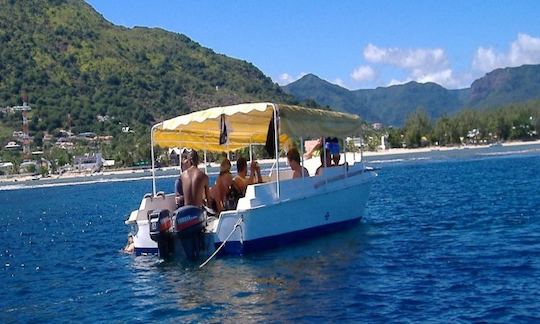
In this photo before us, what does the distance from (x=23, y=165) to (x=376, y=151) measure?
8345 centimetres

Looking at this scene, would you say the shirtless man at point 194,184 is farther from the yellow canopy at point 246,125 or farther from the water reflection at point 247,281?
the water reflection at point 247,281

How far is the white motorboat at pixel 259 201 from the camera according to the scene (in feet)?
63.2

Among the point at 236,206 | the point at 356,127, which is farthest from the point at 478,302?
the point at 356,127

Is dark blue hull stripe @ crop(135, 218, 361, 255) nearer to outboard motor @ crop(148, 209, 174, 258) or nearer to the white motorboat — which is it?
the white motorboat

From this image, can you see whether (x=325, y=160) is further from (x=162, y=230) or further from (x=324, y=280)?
(x=324, y=280)

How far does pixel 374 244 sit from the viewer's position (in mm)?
21656

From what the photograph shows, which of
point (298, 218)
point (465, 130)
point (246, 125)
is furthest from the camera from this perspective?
point (465, 130)

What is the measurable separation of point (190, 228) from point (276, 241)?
280cm

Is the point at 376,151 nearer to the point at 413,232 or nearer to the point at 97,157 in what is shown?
the point at 97,157

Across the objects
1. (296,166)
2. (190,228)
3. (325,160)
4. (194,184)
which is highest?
(325,160)

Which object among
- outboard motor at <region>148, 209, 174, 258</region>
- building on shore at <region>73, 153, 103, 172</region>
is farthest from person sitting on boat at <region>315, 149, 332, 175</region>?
building on shore at <region>73, 153, 103, 172</region>

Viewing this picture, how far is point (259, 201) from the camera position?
19.6 metres

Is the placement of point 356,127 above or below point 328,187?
above

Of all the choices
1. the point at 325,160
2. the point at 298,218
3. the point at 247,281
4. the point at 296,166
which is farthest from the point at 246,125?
the point at 247,281
